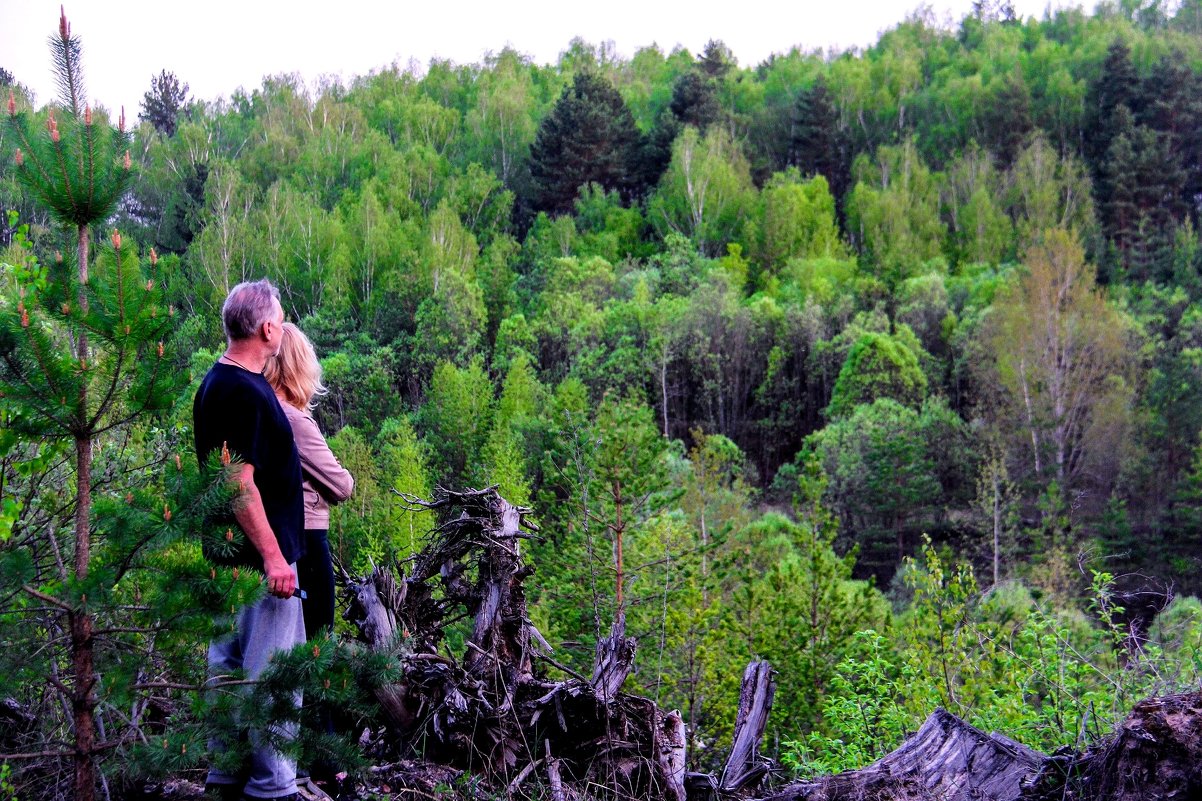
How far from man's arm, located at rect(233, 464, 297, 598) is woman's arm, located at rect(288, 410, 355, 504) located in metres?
0.40

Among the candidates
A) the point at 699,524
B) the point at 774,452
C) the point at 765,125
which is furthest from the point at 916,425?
the point at 765,125

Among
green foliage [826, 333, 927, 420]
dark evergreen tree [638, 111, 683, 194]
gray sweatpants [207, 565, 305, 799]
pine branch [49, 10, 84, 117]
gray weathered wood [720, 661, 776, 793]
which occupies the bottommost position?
green foliage [826, 333, 927, 420]

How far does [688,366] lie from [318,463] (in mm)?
40154

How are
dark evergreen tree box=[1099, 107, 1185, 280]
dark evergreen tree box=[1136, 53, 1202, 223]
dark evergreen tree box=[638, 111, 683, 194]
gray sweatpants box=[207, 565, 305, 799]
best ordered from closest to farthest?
gray sweatpants box=[207, 565, 305, 799], dark evergreen tree box=[1099, 107, 1185, 280], dark evergreen tree box=[1136, 53, 1202, 223], dark evergreen tree box=[638, 111, 683, 194]

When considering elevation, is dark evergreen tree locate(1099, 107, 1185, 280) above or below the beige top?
above

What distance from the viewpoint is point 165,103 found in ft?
212

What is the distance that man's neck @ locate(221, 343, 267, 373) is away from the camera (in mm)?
2961

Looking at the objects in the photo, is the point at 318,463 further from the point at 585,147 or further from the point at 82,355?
the point at 585,147

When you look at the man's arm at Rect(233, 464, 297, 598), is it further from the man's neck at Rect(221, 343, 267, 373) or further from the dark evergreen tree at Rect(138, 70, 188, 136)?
the dark evergreen tree at Rect(138, 70, 188, 136)

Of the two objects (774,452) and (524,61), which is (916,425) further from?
(524,61)

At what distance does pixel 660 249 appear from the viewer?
56.3 metres

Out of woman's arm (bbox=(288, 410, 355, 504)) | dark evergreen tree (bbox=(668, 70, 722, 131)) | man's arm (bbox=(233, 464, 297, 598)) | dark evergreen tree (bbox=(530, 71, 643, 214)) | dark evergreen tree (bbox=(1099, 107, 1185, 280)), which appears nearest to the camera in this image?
man's arm (bbox=(233, 464, 297, 598))

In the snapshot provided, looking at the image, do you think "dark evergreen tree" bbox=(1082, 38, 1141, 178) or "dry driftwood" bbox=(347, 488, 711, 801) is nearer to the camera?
"dry driftwood" bbox=(347, 488, 711, 801)

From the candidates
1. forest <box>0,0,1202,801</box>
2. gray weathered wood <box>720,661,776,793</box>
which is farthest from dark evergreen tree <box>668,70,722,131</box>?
gray weathered wood <box>720,661,776,793</box>
